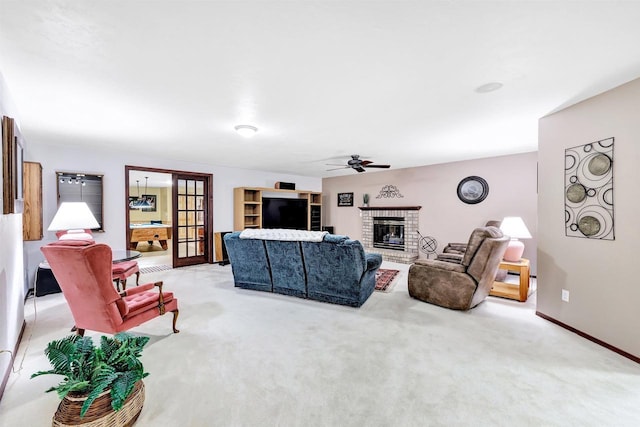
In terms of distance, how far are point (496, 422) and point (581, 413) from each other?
59 cm

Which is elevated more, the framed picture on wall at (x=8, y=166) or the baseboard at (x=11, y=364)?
the framed picture on wall at (x=8, y=166)

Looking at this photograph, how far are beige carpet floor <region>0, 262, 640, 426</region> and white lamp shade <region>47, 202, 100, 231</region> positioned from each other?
1081mm

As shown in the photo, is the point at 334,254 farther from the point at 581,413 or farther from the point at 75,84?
the point at 75,84

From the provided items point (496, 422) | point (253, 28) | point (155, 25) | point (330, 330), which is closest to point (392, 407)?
point (496, 422)

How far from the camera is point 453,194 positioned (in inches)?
236

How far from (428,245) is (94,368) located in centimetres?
628

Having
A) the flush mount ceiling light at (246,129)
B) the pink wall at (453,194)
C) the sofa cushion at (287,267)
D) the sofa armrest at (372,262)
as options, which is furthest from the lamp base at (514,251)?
the flush mount ceiling light at (246,129)

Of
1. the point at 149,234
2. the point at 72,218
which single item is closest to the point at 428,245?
the point at 72,218

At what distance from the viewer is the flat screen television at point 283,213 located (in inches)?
275

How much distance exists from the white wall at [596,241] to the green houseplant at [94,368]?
380 centimetres

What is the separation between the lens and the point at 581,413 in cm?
166

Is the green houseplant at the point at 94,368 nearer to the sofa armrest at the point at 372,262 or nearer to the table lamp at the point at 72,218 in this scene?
the table lamp at the point at 72,218

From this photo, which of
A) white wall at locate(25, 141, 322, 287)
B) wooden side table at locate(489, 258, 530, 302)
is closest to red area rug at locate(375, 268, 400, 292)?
wooden side table at locate(489, 258, 530, 302)

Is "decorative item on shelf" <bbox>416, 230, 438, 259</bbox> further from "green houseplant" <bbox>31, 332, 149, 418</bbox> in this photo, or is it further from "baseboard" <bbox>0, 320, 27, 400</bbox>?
"baseboard" <bbox>0, 320, 27, 400</bbox>
